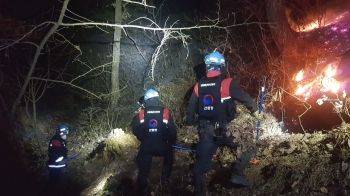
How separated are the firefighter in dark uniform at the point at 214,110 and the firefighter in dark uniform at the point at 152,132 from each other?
0.78m

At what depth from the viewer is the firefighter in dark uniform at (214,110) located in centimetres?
493

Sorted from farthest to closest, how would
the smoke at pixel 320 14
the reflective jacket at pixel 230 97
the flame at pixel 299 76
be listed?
the smoke at pixel 320 14 → the flame at pixel 299 76 → the reflective jacket at pixel 230 97

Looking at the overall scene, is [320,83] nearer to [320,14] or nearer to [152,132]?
[320,14]

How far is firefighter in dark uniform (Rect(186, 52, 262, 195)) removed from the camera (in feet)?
16.2

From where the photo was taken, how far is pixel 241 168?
17.2ft

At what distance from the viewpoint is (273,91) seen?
886cm

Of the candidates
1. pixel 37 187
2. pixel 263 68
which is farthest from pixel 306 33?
pixel 37 187

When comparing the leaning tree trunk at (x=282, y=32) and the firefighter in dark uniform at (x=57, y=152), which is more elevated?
the leaning tree trunk at (x=282, y=32)

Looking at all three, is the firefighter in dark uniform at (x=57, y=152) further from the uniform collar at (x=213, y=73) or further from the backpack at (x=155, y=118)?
the uniform collar at (x=213, y=73)

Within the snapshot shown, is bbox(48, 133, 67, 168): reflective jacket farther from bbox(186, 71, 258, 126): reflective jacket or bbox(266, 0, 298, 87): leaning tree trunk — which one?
bbox(266, 0, 298, 87): leaning tree trunk

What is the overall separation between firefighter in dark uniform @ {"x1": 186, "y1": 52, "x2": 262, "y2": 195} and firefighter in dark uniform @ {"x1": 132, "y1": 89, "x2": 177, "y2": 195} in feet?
2.55

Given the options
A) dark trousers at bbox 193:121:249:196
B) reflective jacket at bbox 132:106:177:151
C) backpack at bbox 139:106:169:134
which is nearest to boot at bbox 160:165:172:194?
reflective jacket at bbox 132:106:177:151

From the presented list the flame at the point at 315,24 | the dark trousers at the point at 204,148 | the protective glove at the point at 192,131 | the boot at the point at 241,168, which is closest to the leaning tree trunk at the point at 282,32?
the flame at the point at 315,24

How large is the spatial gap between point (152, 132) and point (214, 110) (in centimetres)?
138
